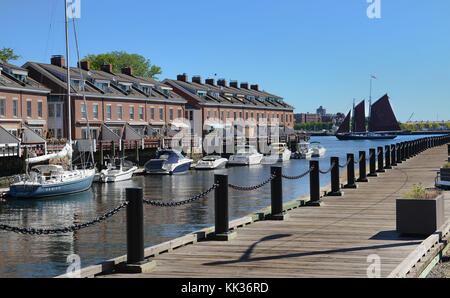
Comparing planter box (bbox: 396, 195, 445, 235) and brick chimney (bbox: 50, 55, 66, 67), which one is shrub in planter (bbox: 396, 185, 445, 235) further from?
brick chimney (bbox: 50, 55, 66, 67)

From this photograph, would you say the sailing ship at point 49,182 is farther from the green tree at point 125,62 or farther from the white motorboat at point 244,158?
the green tree at point 125,62

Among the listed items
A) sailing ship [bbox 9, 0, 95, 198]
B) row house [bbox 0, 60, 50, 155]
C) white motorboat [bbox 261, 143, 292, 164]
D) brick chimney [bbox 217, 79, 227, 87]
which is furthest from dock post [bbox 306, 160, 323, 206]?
brick chimney [bbox 217, 79, 227, 87]

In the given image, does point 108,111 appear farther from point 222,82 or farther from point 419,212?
point 419,212

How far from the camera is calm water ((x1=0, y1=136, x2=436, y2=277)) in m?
18.7

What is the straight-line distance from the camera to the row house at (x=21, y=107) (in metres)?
51.8

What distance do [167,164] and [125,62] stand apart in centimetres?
5364

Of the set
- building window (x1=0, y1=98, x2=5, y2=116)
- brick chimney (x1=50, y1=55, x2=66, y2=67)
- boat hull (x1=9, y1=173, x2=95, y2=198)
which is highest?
brick chimney (x1=50, y1=55, x2=66, y2=67)

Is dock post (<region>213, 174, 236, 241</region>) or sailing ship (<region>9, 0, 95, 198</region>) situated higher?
dock post (<region>213, 174, 236, 241</region>)

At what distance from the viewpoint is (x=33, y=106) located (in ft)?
184

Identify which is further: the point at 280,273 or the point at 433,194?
the point at 433,194

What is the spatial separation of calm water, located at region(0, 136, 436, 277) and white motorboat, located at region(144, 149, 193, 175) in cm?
615
